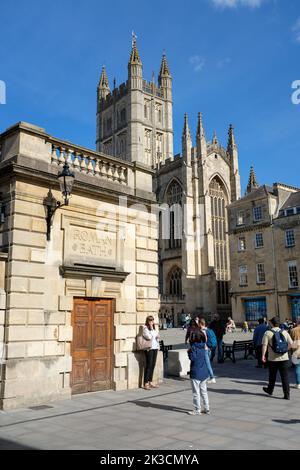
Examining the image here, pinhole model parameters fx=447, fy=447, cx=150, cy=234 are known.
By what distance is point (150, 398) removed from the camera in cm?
→ 1020

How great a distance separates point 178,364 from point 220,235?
146 ft

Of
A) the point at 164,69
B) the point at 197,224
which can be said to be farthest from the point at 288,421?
the point at 164,69

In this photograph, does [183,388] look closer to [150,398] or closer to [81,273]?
[150,398]

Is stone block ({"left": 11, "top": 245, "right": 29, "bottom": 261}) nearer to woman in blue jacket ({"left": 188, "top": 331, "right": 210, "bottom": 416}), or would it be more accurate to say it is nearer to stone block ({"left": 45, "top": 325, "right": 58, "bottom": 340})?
stone block ({"left": 45, "top": 325, "right": 58, "bottom": 340})

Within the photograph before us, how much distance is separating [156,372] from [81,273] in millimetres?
3758

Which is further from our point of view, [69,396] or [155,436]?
[69,396]

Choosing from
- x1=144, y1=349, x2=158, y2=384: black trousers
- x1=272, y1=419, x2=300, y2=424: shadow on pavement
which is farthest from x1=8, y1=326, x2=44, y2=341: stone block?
x1=272, y1=419, x2=300, y2=424: shadow on pavement

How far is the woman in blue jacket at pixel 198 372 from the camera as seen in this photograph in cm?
821

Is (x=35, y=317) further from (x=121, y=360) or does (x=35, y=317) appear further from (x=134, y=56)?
(x=134, y=56)

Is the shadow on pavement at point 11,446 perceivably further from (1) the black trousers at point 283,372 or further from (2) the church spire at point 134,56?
(2) the church spire at point 134,56

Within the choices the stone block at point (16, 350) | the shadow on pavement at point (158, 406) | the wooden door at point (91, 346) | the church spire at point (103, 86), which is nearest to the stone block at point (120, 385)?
the wooden door at point (91, 346)

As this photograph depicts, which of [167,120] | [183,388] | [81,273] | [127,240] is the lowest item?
[183,388]

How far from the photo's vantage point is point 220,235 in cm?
5744
